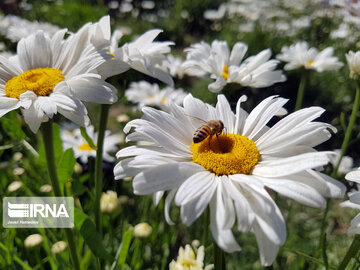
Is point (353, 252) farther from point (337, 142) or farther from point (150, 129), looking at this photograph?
point (337, 142)

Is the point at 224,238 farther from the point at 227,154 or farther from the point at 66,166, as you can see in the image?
the point at 66,166

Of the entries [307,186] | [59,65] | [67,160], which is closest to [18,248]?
[67,160]

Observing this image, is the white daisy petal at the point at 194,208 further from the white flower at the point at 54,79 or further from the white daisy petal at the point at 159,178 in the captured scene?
the white flower at the point at 54,79

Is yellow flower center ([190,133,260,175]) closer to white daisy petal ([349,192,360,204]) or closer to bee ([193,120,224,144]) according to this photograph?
bee ([193,120,224,144])

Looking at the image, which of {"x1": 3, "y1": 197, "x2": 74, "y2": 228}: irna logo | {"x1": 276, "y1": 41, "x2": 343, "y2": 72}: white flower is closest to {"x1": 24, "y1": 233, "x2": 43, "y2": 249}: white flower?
{"x1": 3, "y1": 197, "x2": 74, "y2": 228}: irna logo

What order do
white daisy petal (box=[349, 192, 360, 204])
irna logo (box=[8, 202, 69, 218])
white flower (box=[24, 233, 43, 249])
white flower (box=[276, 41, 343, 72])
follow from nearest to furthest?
white daisy petal (box=[349, 192, 360, 204]) < irna logo (box=[8, 202, 69, 218]) < white flower (box=[24, 233, 43, 249]) < white flower (box=[276, 41, 343, 72])

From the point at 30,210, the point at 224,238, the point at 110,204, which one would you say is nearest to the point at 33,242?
the point at 30,210
